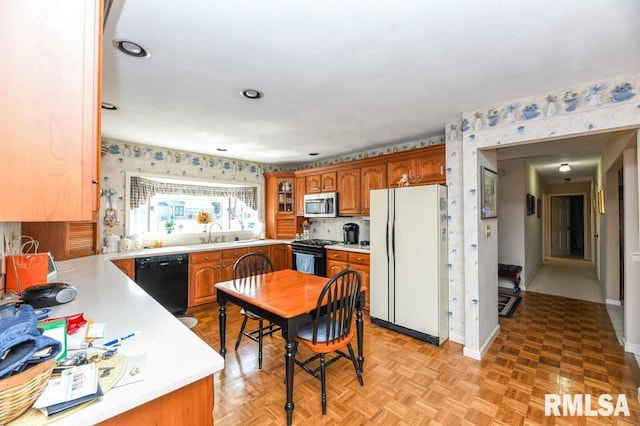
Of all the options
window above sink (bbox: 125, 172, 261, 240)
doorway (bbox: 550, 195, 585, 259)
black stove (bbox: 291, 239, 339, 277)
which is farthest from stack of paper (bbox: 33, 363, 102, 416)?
doorway (bbox: 550, 195, 585, 259)

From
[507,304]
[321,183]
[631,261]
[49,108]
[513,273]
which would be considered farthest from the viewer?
[513,273]

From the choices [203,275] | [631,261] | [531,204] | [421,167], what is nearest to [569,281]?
[531,204]

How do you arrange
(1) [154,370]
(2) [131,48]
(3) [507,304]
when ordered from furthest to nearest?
(3) [507,304]
(2) [131,48]
(1) [154,370]

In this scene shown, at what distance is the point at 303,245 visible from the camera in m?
4.49

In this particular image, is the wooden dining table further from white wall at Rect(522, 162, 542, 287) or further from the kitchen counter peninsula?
white wall at Rect(522, 162, 542, 287)

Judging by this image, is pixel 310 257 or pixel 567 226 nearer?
pixel 310 257

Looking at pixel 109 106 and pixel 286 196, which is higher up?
pixel 109 106

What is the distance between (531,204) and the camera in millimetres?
5863

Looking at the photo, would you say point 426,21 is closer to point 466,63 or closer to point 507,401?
point 466,63

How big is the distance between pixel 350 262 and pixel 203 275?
2.02m

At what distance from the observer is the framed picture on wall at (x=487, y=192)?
279 centimetres

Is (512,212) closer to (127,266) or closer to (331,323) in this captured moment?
(331,323)

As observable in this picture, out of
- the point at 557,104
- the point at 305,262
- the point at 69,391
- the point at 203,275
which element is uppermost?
the point at 557,104

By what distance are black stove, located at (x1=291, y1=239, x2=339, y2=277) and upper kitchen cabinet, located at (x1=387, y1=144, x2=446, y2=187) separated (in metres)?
1.41
